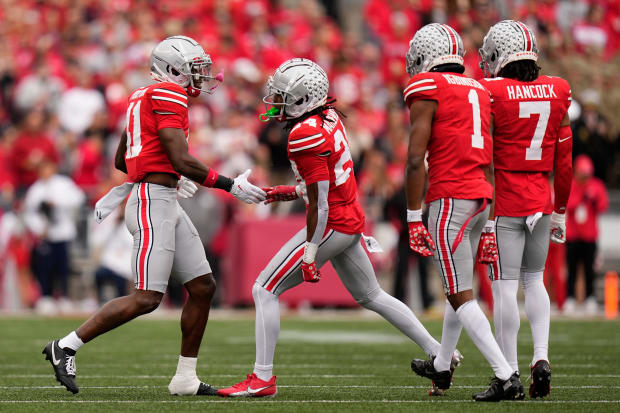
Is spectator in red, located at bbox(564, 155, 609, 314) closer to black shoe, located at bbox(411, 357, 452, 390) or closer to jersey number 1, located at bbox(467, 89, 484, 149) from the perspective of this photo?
black shoe, located at bbox(411, 357, 452, 390)

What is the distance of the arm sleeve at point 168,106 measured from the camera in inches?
267

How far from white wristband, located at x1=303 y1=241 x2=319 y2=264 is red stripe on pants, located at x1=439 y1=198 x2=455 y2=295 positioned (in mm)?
701

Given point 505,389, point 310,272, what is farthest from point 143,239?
point 505,389

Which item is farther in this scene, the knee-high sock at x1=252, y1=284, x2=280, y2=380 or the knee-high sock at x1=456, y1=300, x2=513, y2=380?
the knee-high sock at x1=252, y1=284, x2=280, y2=380

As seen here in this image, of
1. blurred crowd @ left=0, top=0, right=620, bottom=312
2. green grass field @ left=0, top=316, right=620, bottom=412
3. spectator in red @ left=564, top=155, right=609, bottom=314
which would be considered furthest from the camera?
blurred crowd @ left=0, top=0, right=620, bottom=312

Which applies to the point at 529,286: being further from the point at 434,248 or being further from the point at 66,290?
the point at 66,290

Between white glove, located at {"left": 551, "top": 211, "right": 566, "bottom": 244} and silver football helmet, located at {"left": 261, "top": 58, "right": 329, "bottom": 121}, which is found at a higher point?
silver football helmet, located at {"left": 261, "top": 58, "right": 329, "bottom": 121}

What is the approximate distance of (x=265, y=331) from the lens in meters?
6.89

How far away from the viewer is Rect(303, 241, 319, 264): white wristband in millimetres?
6703

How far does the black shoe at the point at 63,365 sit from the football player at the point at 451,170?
2.02 meters

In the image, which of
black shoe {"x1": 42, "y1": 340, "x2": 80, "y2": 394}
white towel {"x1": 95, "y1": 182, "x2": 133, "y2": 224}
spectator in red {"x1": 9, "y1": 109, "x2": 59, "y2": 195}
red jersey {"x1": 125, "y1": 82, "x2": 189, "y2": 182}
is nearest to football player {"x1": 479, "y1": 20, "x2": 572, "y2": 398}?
red jersey {"x1": 125, "y1": 82, "x2": 189, "y2": 182}

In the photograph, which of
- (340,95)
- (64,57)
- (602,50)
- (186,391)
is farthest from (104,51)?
(186,391)

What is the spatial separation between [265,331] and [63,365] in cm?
114

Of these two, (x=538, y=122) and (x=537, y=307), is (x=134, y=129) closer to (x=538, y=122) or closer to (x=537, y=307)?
(x=538, y=122)
